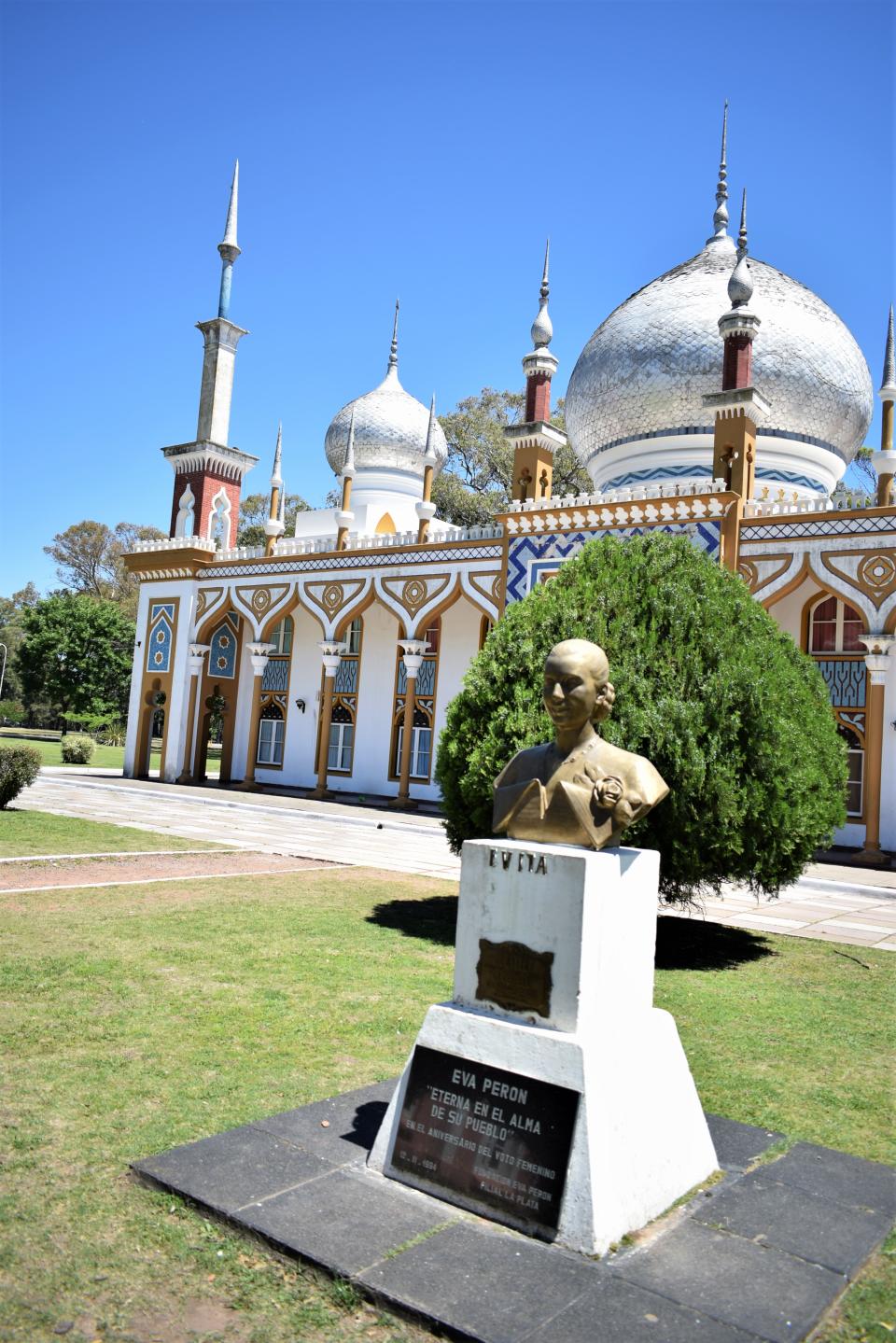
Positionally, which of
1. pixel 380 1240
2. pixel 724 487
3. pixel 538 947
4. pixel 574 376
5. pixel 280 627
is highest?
pixel 574 376

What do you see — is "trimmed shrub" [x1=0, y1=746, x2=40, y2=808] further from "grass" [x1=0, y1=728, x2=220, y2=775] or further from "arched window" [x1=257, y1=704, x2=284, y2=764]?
"arched window" [x1=257, y1=704, x2=284, y2=764]

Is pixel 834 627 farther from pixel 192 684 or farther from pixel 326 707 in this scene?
pixel 192 684

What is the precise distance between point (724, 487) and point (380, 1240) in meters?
14.3

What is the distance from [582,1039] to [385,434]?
25.3m

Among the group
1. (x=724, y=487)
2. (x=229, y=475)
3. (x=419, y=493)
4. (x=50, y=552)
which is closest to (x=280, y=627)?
(x=229, y=475)

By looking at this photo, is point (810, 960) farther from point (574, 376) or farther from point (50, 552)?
point (50, 552)

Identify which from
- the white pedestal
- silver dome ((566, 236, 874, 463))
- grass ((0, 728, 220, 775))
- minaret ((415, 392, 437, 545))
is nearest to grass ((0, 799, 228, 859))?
the white pedestal

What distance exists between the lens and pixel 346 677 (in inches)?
908

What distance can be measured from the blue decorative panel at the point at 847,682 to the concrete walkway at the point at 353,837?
3.54 metres

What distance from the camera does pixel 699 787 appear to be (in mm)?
6637

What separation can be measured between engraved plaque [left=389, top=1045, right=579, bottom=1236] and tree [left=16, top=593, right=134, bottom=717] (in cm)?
3781

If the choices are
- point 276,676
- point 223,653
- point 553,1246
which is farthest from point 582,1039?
point 223,653

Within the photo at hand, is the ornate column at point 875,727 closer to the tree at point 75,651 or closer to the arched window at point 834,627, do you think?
the arched window at point 834,627

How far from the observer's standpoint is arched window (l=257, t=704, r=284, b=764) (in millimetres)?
24062
